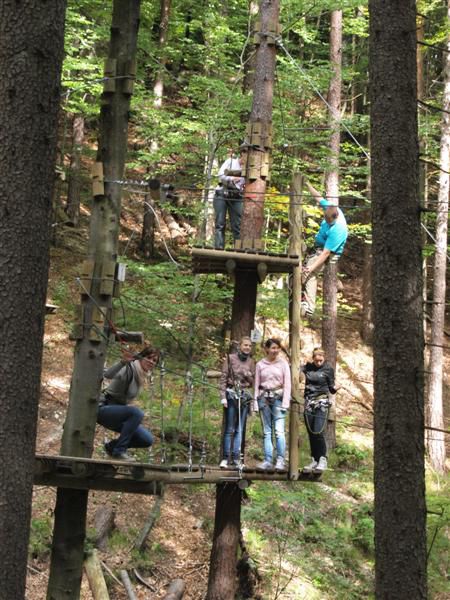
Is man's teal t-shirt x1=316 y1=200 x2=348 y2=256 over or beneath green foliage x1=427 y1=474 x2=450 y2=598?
over

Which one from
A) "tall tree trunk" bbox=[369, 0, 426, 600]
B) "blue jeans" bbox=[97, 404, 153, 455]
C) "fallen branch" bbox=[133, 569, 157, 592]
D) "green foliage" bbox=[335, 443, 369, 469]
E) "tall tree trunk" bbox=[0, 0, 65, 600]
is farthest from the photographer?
"green foliage" bbox=[335, 443, 369, 469]

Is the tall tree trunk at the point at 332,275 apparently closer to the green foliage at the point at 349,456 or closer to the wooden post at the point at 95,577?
the green foliage at the point at 349,456

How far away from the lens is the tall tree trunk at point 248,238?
8445 mm

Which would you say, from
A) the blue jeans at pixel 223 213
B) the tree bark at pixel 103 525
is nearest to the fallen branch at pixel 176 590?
the tree bark at pixel 103 525

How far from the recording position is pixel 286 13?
13.4 m

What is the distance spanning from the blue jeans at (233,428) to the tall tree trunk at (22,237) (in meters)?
4.19

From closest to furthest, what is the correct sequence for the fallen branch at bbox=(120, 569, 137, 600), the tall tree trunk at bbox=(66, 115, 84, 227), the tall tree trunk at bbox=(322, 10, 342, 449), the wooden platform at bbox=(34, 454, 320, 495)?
1. the wooden platform at bbox=(34, 454, 320, 495)
2. the fallen branch at bbox=(120, 569, 137, 600)
3. the tall tree trunk at bbox=(322, 10, 342, 449)
4. the tall tree trunk at bbox=(66, 115, 84, 227)

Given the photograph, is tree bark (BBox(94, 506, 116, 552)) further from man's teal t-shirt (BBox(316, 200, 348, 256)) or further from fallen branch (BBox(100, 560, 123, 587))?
man's teal t-shirt (BBox(316, 200, 348, 256))

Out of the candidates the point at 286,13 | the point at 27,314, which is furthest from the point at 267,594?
the point at 286,13

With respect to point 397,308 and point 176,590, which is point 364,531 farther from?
point 397,308

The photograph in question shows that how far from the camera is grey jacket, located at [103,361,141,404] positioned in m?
6.82

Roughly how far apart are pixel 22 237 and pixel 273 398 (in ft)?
15.0

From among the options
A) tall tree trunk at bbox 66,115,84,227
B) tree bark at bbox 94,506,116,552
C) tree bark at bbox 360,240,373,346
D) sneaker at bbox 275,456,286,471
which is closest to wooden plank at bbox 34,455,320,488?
sneaker at bbox 275,456,286,471

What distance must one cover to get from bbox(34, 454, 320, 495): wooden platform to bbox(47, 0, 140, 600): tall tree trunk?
473 mm
